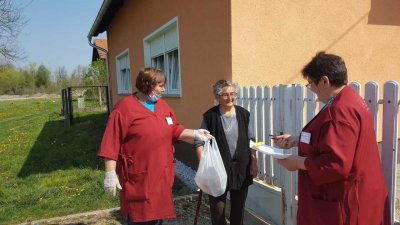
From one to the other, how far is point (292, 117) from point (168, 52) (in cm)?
458

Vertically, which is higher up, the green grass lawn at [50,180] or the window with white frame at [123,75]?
the window with white frame at [123,75]

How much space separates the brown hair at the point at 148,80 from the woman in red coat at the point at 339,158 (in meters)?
1.25

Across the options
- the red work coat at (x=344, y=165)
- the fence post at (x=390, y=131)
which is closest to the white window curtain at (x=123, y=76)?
the fence post at (x=390, y=131)

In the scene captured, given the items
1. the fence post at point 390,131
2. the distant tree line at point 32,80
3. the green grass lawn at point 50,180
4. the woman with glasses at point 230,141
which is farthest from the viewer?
the distant tree line at point 32,80

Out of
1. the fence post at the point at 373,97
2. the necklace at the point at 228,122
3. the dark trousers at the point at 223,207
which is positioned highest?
the fence post at the point at 373,97

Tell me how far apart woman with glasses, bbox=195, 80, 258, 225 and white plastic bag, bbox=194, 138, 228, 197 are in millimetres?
127

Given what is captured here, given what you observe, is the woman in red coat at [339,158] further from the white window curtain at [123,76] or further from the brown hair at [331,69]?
the white window curtain at [123,76]

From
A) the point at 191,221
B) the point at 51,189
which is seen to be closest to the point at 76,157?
the point at 51,189

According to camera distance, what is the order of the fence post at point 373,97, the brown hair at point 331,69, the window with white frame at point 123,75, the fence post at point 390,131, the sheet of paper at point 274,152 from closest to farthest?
the brown hair at point 331,69, the sheet of paper at point 274,152, the fence post at point 390,131, the fence post at point 373,97, the window with white frame at point 123,75

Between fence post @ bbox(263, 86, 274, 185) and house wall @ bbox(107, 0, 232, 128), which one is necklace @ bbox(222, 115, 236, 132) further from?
house wall @ bbox(107, 0, 232, 128)

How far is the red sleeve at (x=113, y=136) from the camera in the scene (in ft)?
8.85

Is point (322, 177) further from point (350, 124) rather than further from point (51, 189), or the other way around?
point (51, 189)

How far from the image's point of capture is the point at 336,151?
5.90 feet

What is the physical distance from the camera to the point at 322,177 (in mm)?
1860
